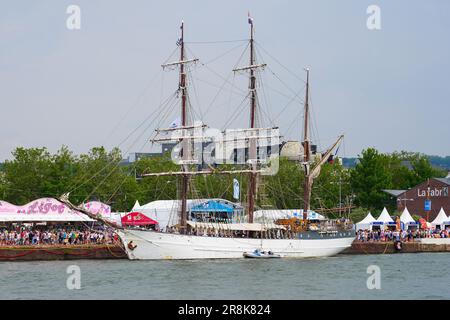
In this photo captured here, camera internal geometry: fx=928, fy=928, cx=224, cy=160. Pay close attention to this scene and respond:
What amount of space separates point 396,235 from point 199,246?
71.3 feet

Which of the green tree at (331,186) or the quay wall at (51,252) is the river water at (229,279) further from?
the green tree at (331,186)

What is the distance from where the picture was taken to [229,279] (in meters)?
58.6

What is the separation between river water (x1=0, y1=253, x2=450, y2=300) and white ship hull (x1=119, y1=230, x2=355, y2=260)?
2669 mm

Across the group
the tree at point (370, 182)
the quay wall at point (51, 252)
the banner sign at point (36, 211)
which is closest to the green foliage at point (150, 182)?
the tree at point (370, 182)

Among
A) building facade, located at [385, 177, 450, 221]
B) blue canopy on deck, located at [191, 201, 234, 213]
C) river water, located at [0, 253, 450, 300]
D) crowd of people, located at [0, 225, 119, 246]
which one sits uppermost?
building facade, located at [385, 177, 450, 221]

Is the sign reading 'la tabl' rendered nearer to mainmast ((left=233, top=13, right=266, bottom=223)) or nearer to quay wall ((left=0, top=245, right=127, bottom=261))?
mainmast ((left=233, top=13, right=266, bottom=223))

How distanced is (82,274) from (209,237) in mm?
20028

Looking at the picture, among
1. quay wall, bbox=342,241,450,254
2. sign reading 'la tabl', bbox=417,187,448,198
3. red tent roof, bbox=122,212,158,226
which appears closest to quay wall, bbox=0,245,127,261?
red tent roof, bbox=122,212,158,226

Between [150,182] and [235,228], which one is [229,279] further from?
[150,182]

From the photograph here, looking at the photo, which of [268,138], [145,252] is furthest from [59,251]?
[268,138]

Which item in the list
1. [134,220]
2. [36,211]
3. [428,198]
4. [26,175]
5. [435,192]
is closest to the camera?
[134,220]

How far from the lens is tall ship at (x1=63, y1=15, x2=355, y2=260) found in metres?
78.1

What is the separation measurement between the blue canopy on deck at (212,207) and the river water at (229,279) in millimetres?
13586

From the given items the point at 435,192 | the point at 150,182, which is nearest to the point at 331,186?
the point at 435,192
